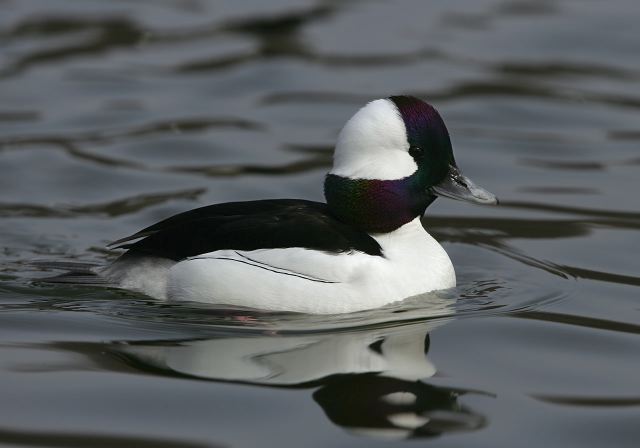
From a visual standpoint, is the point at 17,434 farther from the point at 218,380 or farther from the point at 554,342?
the point at 554,342

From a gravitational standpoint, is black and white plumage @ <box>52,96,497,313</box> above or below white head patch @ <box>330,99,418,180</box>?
below

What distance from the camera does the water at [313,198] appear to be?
6055 millimetres

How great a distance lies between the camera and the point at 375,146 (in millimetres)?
7570

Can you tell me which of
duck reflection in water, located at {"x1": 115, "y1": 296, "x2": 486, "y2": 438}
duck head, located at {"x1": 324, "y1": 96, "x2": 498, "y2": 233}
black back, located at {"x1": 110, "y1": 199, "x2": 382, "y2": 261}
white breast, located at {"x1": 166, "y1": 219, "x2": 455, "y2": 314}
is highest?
duck head, located at {"x1": 324, "y1": 96, "x2": 498, "y2": 233}

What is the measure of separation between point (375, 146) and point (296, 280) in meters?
0.88

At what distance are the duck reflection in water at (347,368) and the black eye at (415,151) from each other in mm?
941

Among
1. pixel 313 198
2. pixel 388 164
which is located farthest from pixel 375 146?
pixel 313 198

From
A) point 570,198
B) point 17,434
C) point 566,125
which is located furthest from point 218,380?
point 566,125

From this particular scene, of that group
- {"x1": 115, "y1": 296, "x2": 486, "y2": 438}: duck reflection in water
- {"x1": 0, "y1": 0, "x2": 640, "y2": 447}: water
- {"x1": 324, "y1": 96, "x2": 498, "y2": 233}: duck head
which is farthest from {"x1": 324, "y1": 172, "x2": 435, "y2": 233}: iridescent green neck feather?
{"x1": 115, "y1": 296, "x2": 486, "y2": 438}: duck reflection in water

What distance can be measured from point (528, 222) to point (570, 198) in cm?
74

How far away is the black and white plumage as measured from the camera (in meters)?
7.36

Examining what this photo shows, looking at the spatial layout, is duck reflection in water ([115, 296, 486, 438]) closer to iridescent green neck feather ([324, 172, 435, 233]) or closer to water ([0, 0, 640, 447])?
water ([0, 0, 640, 447])

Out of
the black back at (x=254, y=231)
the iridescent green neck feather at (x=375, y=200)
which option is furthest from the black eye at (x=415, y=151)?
the black back at (x=254, y=231)

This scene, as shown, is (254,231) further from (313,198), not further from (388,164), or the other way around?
(313,198)
